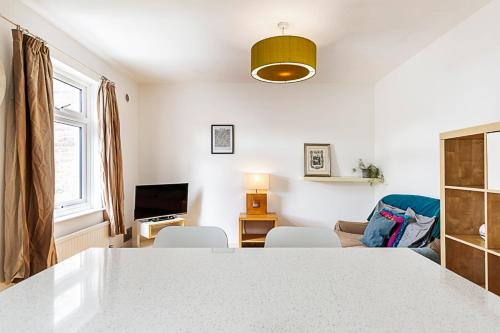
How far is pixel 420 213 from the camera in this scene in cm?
272

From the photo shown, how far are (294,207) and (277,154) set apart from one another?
2.70 feet

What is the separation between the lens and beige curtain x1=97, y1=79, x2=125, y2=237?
3.13 m

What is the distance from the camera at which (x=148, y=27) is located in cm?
247

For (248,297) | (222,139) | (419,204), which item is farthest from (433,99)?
(248,297)

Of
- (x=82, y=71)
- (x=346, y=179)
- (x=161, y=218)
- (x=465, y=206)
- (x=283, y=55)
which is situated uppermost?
(x=82, y=71)

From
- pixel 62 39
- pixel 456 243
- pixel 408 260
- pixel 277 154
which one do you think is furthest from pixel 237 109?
pixel 408 260

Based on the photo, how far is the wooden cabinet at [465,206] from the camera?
175 centimetres

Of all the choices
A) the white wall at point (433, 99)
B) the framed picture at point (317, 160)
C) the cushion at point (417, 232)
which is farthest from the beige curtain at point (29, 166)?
the white wall at point (433, 99)

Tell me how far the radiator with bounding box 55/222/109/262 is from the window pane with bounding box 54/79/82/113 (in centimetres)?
124

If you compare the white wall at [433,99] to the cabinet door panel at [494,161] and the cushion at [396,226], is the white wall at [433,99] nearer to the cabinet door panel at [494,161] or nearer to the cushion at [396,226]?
the cushion at [396,226]

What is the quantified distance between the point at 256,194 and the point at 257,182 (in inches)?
7.1

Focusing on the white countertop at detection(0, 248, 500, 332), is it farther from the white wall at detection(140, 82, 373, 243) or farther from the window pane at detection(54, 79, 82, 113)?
the white wall at detection(140, 82, 373, 243)

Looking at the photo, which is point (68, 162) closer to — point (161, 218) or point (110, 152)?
point (110, 152)

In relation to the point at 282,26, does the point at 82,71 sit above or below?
below
